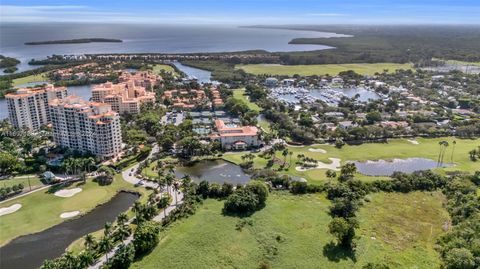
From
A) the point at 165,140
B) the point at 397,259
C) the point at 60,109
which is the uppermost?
the point at 60,109

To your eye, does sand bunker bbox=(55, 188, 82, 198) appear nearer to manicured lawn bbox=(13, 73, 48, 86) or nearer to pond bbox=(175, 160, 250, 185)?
pond bbox=(175, 160, 250, 185)

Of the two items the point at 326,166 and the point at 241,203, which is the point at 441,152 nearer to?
the point at 326,166

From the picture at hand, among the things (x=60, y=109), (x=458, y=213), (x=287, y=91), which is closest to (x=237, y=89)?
(x=287, y=91)

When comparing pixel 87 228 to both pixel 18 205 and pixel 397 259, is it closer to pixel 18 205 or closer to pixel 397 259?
pixel 18 205

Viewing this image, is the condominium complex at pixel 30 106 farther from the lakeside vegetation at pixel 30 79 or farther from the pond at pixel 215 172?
the lakeside vegetation at pixel 30 79

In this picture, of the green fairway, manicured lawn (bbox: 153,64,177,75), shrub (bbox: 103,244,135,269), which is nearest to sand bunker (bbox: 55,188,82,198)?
the green fairway

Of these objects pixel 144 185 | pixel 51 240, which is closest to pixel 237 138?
pixel 144 185
